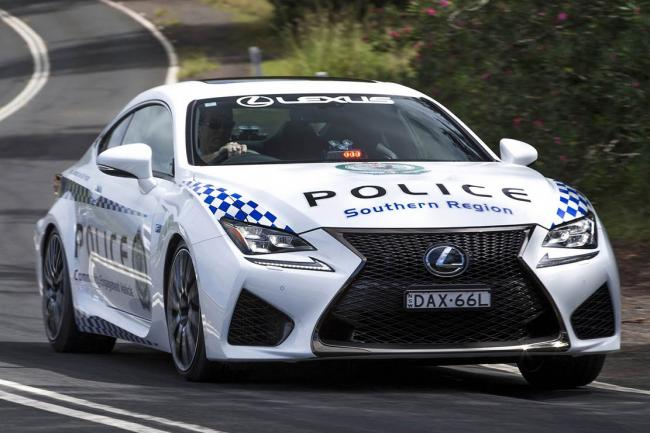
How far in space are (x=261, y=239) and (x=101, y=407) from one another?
1.03 meters

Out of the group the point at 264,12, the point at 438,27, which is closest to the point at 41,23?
the point at 264,12

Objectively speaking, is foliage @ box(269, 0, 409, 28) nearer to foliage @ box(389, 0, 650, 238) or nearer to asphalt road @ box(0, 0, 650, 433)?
foliage @ box(389, 0, 650, 238)

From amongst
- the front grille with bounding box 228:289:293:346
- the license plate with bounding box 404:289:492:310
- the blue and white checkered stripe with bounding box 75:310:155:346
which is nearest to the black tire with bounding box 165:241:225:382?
the front grille with bounding box 228:289:293:346

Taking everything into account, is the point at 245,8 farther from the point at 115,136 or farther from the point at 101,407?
the point at 101,407

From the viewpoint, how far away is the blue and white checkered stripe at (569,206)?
8081 millimetres

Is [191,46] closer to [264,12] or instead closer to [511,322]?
[264,12]

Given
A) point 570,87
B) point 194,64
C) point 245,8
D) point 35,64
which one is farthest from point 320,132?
point 245,8

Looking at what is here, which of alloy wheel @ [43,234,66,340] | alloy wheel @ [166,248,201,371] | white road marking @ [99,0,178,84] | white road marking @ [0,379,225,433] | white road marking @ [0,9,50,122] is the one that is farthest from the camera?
white road marking @ [99,0,178,84]

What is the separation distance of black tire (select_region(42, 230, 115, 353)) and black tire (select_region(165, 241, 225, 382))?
74.7 inches

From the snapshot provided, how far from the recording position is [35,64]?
39.0m

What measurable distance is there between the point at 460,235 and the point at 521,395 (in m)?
0.96

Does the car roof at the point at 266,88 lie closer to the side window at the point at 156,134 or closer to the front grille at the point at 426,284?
the side window at the point at 156,134

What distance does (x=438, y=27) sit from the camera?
1642 centimetres

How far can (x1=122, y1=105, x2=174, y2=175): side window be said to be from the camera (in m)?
9.17
